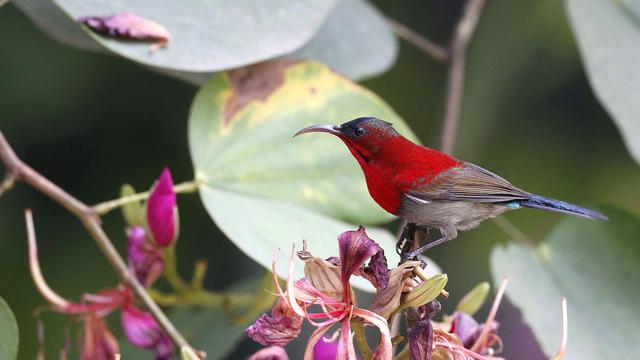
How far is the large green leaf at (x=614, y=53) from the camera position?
3.92 feet

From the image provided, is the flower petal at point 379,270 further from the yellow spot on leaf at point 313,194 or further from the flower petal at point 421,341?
the yellow spot on leaf at point 313,194

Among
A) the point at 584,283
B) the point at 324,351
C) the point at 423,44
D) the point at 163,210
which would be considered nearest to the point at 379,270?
the point at 324,351

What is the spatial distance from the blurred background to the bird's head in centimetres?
69

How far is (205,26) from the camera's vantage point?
42.8 inches

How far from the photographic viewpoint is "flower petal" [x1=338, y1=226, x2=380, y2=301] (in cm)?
67

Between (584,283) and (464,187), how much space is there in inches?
14.6

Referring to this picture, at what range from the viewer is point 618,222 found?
4.06ft

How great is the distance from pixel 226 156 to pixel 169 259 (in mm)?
134

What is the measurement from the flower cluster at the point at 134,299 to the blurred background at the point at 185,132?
47cm

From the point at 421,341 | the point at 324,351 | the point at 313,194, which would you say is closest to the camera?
the point at 421,341

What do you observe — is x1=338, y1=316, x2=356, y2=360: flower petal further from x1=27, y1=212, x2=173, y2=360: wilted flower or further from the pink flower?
x1=27, y1=212, x2=173, y2=360: wilted flower

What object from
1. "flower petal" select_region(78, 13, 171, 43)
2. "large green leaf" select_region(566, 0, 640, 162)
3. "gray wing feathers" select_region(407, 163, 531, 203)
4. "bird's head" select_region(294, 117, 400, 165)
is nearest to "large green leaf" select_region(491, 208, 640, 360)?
"large green leaf" select_region(566, 0, 640, 162)

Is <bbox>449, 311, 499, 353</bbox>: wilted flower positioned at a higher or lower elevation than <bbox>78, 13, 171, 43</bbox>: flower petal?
lower

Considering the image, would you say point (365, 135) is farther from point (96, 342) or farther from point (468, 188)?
point (96, 342)
